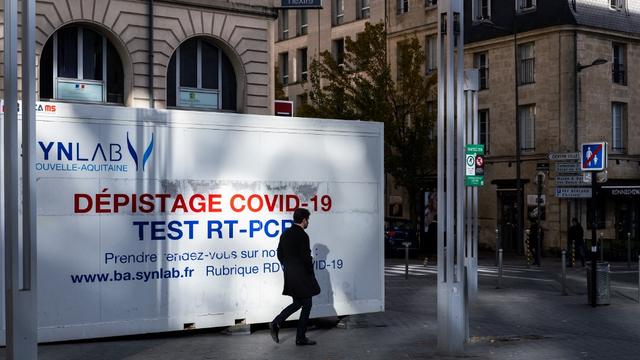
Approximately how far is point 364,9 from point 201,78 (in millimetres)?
26805

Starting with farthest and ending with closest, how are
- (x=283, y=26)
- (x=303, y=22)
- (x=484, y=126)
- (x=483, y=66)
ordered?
(x=283, y=26), (x=303, y=22), (x=484, y=126), (x=483, y=66)

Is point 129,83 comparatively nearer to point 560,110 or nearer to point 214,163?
point 214,163

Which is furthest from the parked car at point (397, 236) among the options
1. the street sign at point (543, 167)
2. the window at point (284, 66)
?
the window at point (284, 66)

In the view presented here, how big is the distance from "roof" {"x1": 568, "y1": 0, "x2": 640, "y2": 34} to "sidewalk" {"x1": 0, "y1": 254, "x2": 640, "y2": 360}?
2261cm

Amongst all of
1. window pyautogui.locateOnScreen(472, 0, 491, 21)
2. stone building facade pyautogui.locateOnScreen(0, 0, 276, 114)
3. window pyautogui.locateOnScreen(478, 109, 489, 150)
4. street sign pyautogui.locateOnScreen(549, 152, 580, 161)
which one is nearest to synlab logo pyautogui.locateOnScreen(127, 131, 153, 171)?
stone building facade pyautogui.locateOnScreen(0, 0, 276, 114)

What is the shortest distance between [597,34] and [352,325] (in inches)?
1185

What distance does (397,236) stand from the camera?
1433 inches

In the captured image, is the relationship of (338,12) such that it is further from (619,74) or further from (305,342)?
(305,342)

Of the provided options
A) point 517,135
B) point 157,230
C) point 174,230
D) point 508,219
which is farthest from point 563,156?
point 157,230

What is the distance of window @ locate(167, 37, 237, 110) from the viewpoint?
2569cm

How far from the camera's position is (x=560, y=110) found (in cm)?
4091

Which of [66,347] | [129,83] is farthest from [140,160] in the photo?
[129,83]

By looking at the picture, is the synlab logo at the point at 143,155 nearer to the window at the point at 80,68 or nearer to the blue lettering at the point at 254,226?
the blue lettering at the point at 254,226

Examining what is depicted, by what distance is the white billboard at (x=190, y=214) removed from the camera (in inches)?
473
